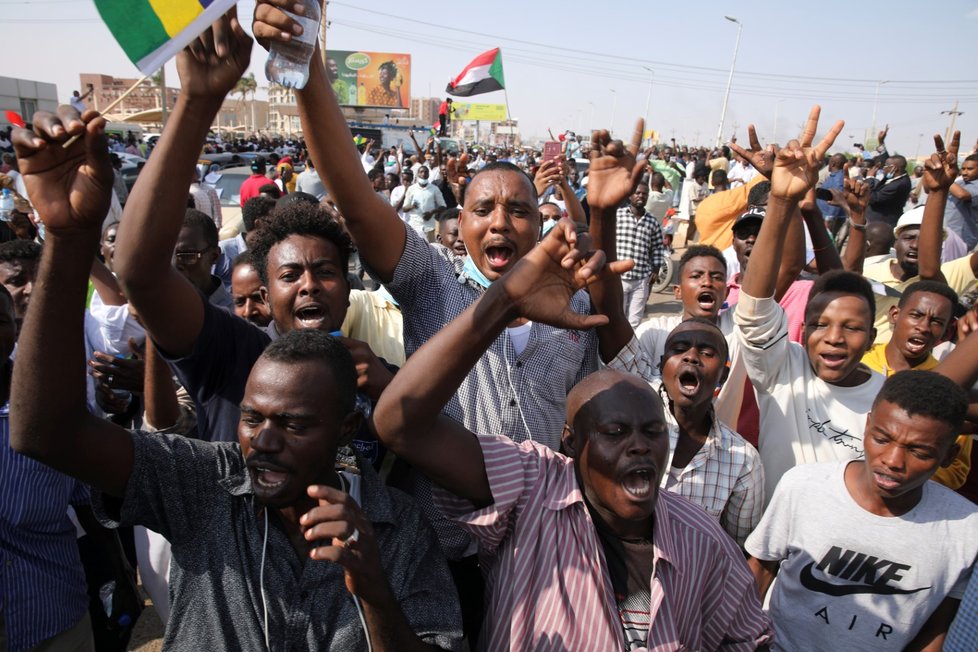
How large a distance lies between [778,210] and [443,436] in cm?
167

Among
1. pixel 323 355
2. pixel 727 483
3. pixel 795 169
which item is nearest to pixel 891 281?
pixel 795 169

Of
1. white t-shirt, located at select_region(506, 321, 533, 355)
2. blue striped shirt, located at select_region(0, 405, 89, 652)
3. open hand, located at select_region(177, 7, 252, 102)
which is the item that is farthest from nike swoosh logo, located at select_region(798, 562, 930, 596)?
blue striped shirt, located at select_region(0, 405, 89, 652)

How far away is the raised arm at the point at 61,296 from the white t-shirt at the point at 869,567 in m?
2.18

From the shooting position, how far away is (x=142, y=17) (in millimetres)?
1645

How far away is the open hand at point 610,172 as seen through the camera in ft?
7.23

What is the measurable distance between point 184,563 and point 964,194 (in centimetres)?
721

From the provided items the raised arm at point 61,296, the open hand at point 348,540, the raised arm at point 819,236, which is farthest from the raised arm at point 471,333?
the raised arm at point 819,236

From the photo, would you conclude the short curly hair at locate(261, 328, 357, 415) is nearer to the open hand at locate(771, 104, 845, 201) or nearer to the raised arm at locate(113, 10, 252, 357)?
the raised arm at locate(113, 10, 252, 357)

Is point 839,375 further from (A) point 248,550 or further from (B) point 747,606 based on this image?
(A) point 248,550

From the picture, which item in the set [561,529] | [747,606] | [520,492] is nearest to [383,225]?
[520,492]

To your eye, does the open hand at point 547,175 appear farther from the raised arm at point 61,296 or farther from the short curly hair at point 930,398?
the raised arm at point 61,296

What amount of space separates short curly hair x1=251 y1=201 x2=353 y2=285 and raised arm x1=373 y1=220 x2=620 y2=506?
88 cm

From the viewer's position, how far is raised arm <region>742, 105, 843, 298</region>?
2.57 meters

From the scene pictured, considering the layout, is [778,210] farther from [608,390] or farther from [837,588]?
[837,588]
